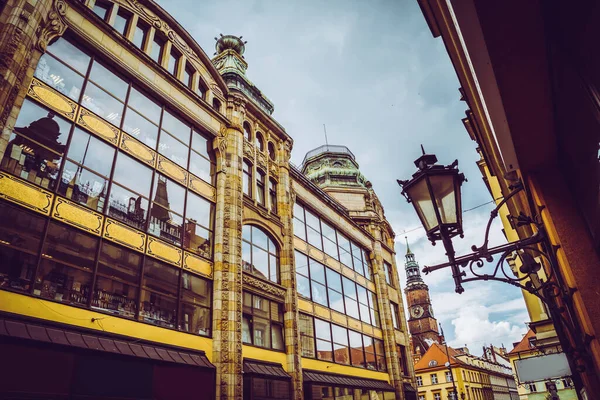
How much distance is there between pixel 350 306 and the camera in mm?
25859

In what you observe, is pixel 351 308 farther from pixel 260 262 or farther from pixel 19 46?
pixel 19 46

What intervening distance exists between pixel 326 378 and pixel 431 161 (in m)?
18.4

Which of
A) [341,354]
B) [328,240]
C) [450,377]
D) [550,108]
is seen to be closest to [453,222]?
[550,108]

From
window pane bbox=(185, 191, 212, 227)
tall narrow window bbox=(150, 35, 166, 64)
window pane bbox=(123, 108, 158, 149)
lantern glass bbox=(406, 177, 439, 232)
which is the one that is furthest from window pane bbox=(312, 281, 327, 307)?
lantern glass bbox=(406, 177, 439, 232)

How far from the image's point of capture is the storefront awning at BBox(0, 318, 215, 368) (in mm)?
8773

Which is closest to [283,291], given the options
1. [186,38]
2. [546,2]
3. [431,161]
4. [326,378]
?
[326,378]

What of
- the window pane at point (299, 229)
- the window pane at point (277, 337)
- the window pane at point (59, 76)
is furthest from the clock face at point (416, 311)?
the window pane at point (59, 76)

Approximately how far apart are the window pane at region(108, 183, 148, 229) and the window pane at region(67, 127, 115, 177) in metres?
0.75

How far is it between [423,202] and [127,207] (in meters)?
11.5

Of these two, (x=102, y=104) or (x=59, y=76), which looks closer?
(x=59, y=76)

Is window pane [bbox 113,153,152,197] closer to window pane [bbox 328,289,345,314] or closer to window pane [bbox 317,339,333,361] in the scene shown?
window pane [bbox 317,339,333,361]

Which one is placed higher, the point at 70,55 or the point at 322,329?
the point at 70,55

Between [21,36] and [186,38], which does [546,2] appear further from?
[186,38]

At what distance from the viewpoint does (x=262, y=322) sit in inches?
689
